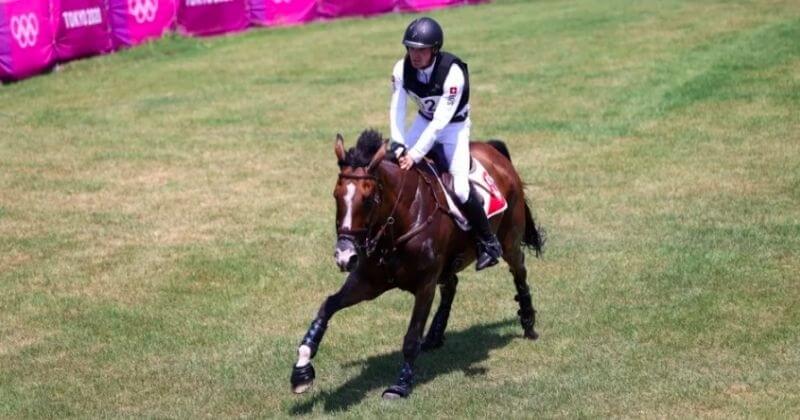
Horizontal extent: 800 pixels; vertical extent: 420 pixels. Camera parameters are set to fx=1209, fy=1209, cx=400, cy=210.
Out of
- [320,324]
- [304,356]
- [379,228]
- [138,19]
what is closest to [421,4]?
[138,19]

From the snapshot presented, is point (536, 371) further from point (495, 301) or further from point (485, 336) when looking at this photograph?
point (495, 301)

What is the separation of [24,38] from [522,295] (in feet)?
67.8

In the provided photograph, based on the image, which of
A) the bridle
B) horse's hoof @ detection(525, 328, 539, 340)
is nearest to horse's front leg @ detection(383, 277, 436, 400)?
the bridle

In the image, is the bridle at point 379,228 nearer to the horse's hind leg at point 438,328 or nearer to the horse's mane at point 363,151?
the horse's mane at point 363,151

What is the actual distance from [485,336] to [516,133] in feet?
38.6

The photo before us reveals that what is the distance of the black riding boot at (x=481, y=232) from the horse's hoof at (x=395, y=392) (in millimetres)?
1678

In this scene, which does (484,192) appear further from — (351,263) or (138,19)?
(138,19)

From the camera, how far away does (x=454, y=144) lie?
12000 mm

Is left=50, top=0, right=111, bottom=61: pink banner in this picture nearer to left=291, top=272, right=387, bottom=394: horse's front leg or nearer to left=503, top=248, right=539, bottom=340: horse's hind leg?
left=503, top=248, right=539, bottom=340: horse's hind leg

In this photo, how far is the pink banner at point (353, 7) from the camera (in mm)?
42469

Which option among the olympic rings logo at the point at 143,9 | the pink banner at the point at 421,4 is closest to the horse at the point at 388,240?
the olympic rings logo at the point at 143,9

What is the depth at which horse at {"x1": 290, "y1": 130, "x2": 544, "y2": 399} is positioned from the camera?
402 inches

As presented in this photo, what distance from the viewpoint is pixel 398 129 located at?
464 inches

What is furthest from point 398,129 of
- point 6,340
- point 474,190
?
point 6,340
